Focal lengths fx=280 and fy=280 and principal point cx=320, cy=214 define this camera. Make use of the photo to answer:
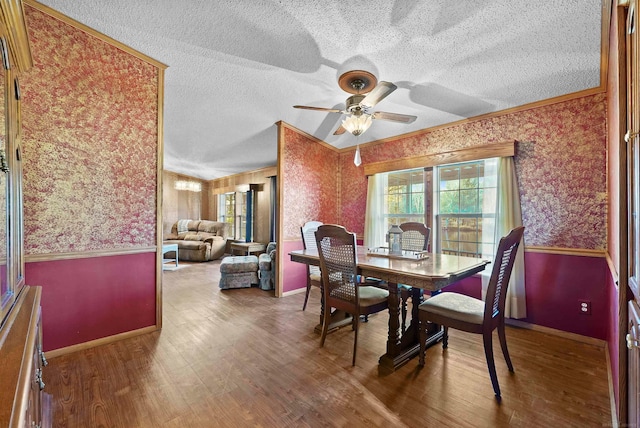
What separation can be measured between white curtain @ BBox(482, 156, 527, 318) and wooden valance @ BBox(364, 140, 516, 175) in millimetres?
111

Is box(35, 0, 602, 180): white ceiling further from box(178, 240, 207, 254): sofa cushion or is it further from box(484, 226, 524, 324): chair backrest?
box(178, 240, 207, 254): sofa cushion

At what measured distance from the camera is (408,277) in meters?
1.97

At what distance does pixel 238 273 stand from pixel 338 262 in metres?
2.73

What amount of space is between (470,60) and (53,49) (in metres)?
3.41

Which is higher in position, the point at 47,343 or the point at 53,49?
the point at 53,49

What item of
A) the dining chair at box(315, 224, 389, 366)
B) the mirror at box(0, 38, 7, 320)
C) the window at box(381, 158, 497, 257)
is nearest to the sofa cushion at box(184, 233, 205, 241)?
the window at box(381, 158, 497, 257)

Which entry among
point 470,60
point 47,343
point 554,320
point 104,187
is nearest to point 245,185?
point 104,187

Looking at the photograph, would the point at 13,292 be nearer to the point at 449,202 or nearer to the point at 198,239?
the point at 449,202

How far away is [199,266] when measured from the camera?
21.7 ft

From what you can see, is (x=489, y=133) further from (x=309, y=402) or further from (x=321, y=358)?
(x=309, y=402)

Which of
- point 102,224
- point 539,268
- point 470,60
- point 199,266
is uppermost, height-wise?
point 470,60

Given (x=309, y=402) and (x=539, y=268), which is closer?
(x=309, y=402)

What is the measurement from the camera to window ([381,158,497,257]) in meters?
3.42

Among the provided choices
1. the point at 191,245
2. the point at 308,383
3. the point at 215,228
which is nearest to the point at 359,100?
the point at 308,383
